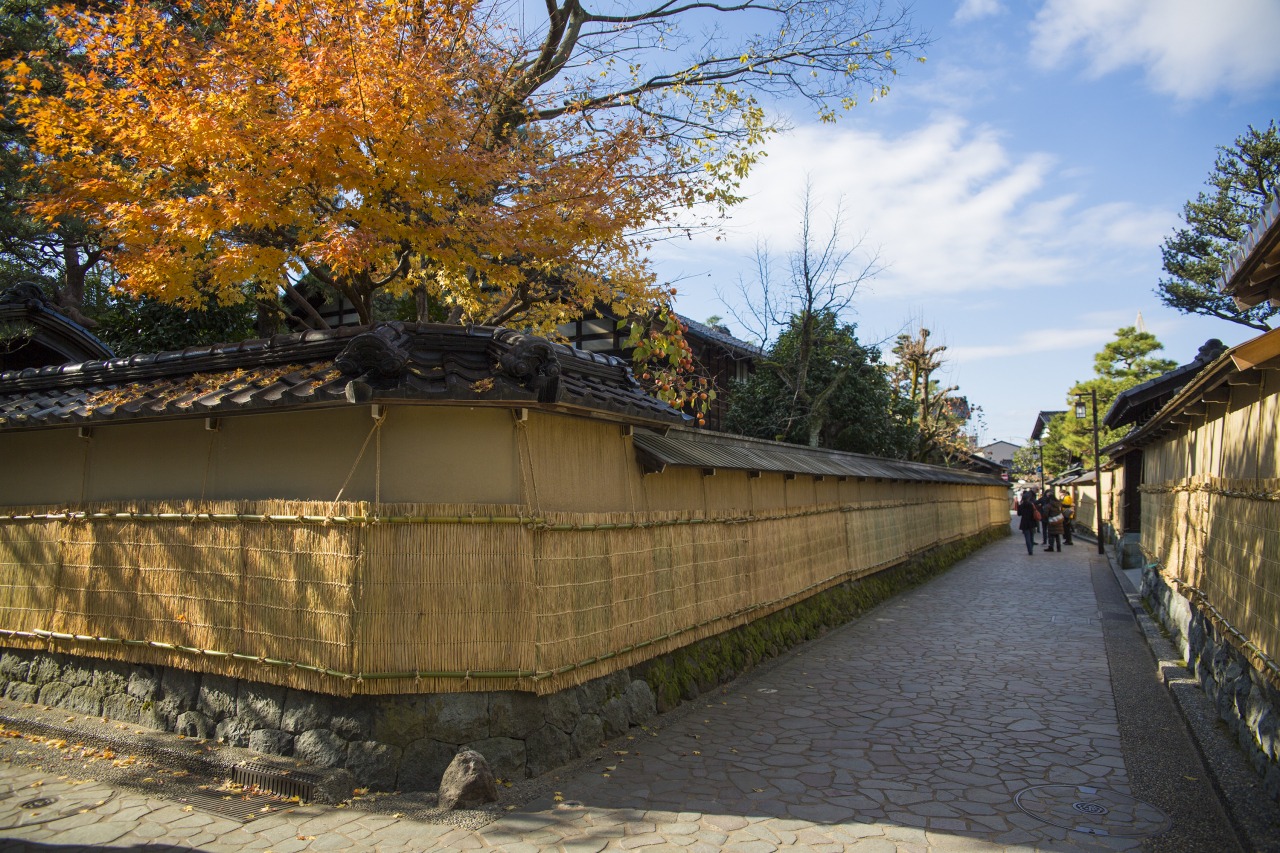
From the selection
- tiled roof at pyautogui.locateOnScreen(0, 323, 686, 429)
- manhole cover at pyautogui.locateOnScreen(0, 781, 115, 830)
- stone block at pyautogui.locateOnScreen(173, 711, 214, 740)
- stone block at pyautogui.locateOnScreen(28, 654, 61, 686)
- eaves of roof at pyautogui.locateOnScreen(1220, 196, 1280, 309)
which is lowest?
manhole cover at pyautogui.locateOnScreen(0, 781, 115, 830)

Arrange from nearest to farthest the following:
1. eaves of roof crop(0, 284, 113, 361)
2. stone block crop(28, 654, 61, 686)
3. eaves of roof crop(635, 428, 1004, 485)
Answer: stone block crop(28, 654, 61, 686)
eaves of roof crop(635, 428, 1004, 485)
eaves of roof crop(0, 284, 113, 361)

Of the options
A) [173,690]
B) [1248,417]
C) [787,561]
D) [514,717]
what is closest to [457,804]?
[514,717]

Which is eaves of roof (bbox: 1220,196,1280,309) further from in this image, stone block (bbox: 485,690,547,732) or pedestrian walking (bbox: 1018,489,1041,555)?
pedestrian walking (bbox: 1018,489,1041,555)

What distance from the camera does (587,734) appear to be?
748 centimetres

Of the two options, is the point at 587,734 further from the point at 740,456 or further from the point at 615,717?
the point at 740,456

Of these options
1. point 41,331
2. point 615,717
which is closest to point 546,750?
point 615,717

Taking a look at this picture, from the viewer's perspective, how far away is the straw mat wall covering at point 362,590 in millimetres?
6508

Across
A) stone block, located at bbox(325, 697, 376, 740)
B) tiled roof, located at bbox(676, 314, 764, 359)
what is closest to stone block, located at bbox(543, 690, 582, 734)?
stone block, located at bbox(325, 697, 376, 740)

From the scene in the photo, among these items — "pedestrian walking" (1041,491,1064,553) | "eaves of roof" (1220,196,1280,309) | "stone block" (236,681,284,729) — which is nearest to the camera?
"eaves of roof" (1220,196,1280,309)

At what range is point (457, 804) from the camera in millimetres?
6145

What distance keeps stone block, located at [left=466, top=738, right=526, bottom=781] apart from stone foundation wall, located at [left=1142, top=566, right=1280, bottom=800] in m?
5.61

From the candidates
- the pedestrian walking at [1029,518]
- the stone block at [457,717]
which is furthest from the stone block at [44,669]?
the pedestrian walking at [1029,518]

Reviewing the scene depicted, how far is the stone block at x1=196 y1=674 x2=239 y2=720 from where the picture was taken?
7.33 m

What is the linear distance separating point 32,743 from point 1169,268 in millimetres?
37268
